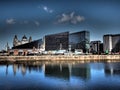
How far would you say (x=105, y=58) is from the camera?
16962 cm

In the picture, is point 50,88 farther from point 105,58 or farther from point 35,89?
point 105,58

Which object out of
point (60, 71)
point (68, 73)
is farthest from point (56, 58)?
point (68, 73)

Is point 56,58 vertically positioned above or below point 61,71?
above

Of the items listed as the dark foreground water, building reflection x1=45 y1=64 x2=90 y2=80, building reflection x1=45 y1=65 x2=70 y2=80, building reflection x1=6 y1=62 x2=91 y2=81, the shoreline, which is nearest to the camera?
the dark foreground water

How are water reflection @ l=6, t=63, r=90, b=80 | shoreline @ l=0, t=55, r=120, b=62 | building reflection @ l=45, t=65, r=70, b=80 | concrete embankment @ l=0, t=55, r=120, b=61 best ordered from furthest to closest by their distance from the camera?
concrete embankment @ l=0, t=55, r=120, b=61
shoreline @ l=0, t=55, r=120, b=62
water reflection @ l=6, t=63, r=90, b=80
building reflection @ l=45, t=65, r=70, b=80

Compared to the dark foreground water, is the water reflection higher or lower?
higher

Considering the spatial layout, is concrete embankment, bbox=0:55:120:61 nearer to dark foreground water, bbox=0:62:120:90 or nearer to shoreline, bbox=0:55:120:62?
shoreline, bbox=0:55:120:62

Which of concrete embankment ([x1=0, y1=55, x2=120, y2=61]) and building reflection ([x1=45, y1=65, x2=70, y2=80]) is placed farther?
concrete embankment ([x1=0, y1=55, x2=120, y2=61])

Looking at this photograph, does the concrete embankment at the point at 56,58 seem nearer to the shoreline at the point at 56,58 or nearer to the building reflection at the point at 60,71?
the shoreline at the point at 56,58

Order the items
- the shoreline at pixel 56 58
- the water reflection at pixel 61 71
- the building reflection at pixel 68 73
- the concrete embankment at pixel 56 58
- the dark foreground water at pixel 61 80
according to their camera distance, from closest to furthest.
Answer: the dark foreground water at pixel 61 80
the building reflection at pixel 68 73
the water reflection at pixel 61 71
the shoreline at pixel 56 58
the concrete embankment at pixel 56 58

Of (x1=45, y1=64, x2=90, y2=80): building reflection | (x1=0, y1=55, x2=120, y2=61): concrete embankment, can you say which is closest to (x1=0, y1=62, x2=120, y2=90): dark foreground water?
(x1=45, y1=64, x2=90, y2=80): building reflection

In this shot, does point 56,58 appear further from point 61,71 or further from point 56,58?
point 61,71

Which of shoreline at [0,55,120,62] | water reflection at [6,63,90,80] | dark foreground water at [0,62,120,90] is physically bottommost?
dark foreground water at [0,62,120,90]

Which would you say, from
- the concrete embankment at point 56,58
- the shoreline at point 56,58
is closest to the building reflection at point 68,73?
the shoreline at point 56,58
